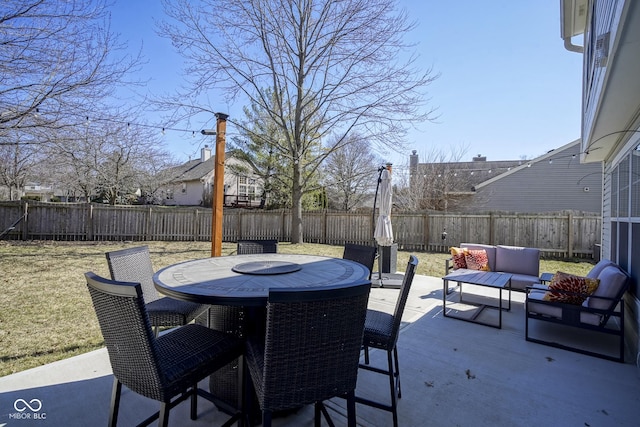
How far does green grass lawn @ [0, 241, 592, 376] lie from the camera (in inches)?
119

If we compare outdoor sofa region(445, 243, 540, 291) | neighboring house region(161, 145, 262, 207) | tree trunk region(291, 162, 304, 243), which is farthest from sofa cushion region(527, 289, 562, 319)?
neighboring house region(161, 145, 262, 207)

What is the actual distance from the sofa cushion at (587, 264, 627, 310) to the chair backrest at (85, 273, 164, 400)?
13.1 feet

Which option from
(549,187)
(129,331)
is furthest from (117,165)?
(549,187)

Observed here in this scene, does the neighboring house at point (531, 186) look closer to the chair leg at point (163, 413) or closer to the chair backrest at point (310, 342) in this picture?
the chair backrest at point (310, 342)

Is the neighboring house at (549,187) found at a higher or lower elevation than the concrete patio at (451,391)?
higher

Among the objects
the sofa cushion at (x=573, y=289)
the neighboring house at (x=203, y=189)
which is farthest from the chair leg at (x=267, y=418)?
the neighboring house at (x=203, y=189)

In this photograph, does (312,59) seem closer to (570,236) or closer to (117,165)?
(570,236)

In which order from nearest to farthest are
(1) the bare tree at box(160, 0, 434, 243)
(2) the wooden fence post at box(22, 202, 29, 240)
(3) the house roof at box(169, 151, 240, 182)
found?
(1) the bare tree at box(160, 0, 434, 243) → (2) the wooden fence post at box(22, 202, 29, 240) → (3) the house roof at box(169, 151, 240, 182)

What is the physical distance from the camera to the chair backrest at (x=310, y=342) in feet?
4.33

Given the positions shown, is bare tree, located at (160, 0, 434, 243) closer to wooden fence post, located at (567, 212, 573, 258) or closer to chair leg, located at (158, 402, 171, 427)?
wooden fence post, located at (567, 212, 573, 258)

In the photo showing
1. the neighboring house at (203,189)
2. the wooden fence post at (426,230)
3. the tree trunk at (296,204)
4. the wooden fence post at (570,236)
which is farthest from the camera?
the neighboring house at (203,189)

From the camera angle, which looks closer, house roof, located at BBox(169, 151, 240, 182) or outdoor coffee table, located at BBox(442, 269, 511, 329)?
outdoor coffee table, located at BBox(442, 269, 511, 329)

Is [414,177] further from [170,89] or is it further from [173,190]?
[173,190]

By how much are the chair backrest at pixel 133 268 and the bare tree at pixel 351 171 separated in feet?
53.9
